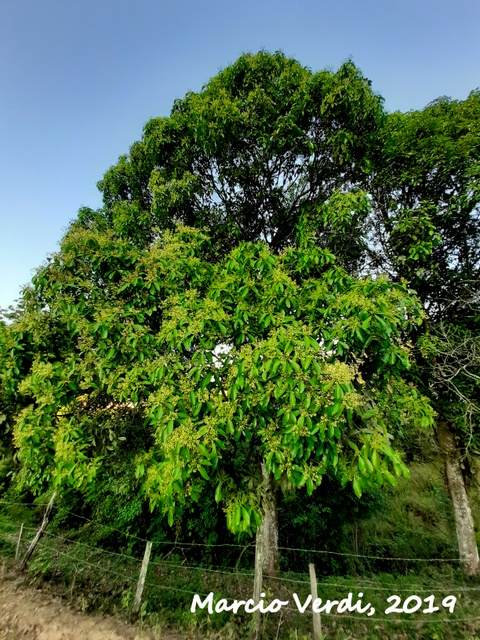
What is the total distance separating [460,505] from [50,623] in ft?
19.8

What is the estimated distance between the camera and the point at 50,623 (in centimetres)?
313

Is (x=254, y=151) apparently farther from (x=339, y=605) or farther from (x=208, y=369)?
(x=339, y=605)

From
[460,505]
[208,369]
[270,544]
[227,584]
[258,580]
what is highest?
[208,369]

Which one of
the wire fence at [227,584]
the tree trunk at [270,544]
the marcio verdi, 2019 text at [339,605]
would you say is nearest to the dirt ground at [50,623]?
the wire fence at [227,584]

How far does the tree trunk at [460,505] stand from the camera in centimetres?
491

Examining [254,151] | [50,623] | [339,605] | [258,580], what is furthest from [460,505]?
[254,151]

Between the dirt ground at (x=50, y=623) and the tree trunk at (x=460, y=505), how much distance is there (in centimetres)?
476

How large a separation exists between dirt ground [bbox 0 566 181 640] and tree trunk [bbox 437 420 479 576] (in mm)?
4762

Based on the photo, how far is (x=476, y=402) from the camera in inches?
185

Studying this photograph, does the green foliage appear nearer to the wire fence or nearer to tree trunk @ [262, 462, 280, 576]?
tree trunk @ [262, 462, 280, 576]

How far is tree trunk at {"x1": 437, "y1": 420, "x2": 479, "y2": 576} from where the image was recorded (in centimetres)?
491

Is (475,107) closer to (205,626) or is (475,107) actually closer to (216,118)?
(216,118)

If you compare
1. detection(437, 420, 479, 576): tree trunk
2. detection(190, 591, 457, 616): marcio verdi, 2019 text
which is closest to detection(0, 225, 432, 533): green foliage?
detection(190, 591, 457, 616): marcio verdi, 2019 text

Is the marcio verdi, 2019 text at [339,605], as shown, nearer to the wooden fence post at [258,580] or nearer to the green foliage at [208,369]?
the wooden fence post at [258,580]
